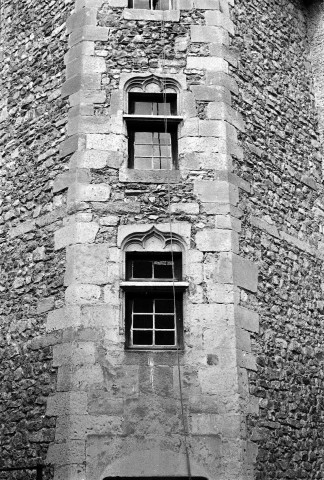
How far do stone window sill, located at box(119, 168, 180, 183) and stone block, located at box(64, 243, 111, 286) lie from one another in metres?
0.94

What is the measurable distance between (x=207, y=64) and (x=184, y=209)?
2168 millimetres

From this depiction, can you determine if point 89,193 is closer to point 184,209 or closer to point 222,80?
point 184,209

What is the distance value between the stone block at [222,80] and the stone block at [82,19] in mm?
1742

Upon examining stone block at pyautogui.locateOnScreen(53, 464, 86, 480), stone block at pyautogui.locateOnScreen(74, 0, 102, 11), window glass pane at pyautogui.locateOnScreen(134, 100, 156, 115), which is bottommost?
stone block at pyautogui.locateOnScreen(53, 464, 86, 480)

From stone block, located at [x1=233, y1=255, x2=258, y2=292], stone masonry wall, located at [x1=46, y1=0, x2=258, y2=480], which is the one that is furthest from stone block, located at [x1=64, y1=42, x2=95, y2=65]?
stone block, located at [x1=233, y1=255, x2=258, y2=292]

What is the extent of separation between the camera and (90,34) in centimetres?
934

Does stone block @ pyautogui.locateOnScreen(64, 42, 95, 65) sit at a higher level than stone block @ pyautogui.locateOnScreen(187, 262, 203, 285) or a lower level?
higher

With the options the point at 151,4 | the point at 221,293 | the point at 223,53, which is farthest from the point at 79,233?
the point at 151,4

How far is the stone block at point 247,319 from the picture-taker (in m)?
8.06

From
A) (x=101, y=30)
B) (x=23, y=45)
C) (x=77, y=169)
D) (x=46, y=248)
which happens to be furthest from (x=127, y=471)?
(x=23, y=45)

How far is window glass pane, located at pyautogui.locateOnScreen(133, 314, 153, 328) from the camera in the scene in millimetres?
8086

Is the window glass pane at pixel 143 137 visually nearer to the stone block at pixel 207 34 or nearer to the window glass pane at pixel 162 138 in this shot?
the window glass pane at pixel 162 138

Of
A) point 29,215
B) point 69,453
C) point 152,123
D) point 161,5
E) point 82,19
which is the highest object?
point 161,5

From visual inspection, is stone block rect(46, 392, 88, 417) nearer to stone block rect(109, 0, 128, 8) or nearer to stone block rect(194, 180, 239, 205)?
stone block rect(194, 180, 239, 205)
